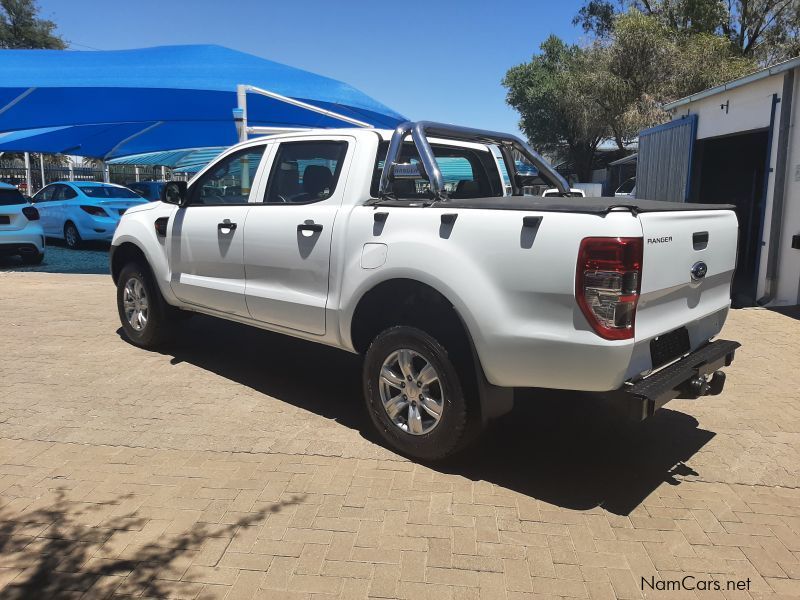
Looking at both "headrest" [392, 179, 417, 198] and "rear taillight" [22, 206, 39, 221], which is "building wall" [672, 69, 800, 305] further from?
"rear taillight" [22, 206, 39, 221]

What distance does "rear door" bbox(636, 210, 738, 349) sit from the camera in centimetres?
307

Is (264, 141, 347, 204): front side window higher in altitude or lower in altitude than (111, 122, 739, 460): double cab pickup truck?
higher

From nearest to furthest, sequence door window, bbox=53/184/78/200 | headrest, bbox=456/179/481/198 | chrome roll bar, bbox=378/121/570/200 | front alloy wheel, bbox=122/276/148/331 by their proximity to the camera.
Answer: chrome roll bar, bbox=378/121/570/200, headrest, bbox=456/179/481/198, front alloy wheel, bbox=122/276/148/331, door window, bbox=53/184/78/200

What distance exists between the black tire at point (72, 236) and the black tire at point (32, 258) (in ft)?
7.36

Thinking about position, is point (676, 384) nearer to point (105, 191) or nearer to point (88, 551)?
point (88, 551)

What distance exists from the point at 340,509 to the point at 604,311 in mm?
1649

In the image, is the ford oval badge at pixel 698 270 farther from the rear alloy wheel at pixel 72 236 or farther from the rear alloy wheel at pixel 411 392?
the rear alloy wheel at pixel 72 236

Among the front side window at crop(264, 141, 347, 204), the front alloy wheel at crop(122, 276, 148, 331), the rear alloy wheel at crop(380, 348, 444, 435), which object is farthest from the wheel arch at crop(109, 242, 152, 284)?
the rear alloy wheel at crop(380, 348, 444, 435)

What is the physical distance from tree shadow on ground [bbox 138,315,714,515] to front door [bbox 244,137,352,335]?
0.82 m

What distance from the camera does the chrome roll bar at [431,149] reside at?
12.8 feet

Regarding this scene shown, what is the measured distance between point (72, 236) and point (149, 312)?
11.0m

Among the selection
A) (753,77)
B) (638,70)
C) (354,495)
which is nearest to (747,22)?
(638,70)

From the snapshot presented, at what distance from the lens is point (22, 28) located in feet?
113

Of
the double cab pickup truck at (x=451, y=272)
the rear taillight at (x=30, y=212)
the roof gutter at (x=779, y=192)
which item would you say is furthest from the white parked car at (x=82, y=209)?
the roof gutter at (x=779, y=192)
